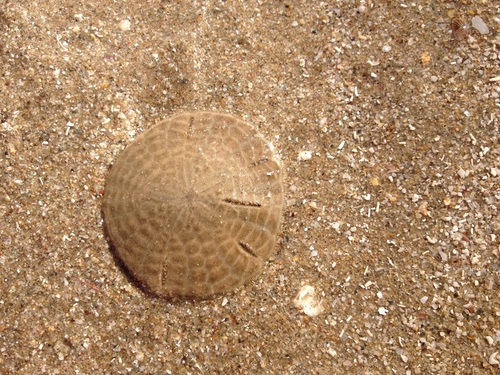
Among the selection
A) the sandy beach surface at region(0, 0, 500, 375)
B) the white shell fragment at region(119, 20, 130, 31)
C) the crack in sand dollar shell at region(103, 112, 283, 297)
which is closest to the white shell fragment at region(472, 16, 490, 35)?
the sandy beach surface at region(0, 0, 500, 375)

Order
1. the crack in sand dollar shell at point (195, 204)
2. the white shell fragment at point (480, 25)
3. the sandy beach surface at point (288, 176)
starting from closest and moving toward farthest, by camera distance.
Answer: the crack in sand dollar shell at point (195, 204) → the sandy beach surface at point (288, 176) → the white shell fragment at point (480, 25)

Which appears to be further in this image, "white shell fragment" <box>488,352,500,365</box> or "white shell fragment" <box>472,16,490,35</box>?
Result: "white shell fragment" <box>472,16,490,35</box>

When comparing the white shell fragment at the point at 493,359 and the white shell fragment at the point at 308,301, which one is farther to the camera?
the white shell fragment at the point at 308,301

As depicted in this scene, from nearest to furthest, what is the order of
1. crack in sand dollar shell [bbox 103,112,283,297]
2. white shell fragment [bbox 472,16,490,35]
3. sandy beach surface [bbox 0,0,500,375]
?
crack in sand dollar shell [bbox 103,112,283,297] < sandy beach surface [bbox 0,0,500,375] < white shell fragment [bbox 472,16,490,35]

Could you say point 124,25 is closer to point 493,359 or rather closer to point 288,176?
point 288,176

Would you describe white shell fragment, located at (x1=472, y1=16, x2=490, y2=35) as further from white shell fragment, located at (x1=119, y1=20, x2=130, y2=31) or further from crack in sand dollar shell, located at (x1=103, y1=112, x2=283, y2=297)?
white shell fragment, located at (x1=119, y1=20, x2=130, y2=31)

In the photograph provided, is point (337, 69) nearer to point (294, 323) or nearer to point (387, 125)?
point (387, 125)

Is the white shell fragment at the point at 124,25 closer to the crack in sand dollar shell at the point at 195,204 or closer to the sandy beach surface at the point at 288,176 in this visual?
the sandy beach surface at the point at 288,176

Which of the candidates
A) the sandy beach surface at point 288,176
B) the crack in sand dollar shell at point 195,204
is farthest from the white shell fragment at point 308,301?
the crack in sand dollar shell at point 195,204
